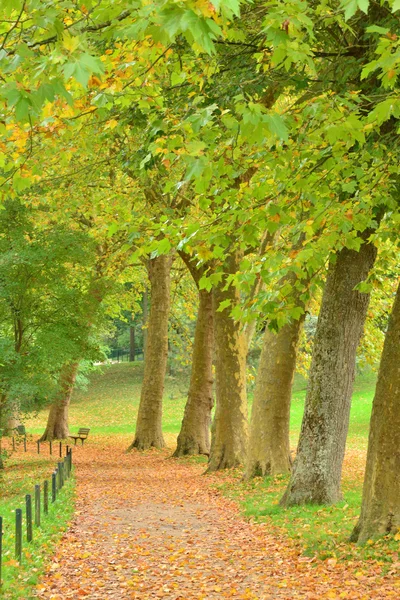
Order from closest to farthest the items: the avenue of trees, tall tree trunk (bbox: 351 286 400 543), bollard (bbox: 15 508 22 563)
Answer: the avenue of trees < tall tree trunk (bbox: 351 286 400 543) < bollard (bbox: 15 508 22 563)

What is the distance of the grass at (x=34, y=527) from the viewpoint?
352 inches

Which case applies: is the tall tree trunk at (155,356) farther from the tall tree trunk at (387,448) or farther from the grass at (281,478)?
the tall tree trunk at (387,448)

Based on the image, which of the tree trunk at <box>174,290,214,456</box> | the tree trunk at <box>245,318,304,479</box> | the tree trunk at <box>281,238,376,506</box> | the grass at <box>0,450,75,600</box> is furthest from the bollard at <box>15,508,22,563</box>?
the tree trunk at <box>174,290,214,456</box>

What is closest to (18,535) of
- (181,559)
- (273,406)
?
(181,559)

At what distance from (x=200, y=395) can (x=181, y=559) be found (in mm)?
15530

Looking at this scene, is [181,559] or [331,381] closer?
[181,559]

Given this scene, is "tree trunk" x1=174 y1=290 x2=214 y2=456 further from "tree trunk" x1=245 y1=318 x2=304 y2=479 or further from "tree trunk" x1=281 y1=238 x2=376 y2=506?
"tree trunk" x1=281 y1=238 x2=376 y2=506

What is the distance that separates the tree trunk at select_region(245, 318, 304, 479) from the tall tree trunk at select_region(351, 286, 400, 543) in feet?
24.0

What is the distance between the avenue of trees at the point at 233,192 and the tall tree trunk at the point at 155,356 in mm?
2030

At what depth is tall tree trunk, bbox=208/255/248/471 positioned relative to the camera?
2069 centimetres

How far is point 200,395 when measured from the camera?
26328 mm

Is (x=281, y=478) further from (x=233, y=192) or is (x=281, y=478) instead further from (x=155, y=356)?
(x=155, y=356)


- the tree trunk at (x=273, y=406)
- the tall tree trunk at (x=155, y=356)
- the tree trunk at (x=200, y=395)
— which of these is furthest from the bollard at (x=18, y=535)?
the tall tree trunk at (x=155, y=356)

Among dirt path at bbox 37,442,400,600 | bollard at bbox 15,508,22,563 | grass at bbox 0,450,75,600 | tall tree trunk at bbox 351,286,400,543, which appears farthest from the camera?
bollard at bbox 15,508,22,563
